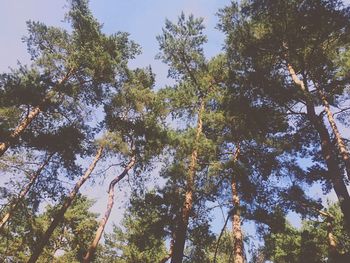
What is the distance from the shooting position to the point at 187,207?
13.3 meters

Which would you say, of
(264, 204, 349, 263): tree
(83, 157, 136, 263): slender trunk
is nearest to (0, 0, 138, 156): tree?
(83, 157, 136, 263): slender trunk

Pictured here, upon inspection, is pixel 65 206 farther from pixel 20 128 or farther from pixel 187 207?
pixel 187 207

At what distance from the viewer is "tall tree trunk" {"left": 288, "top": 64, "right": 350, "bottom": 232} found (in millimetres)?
10008

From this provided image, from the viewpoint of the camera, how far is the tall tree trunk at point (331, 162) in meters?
10.0

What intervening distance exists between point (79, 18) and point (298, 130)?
11101 mm

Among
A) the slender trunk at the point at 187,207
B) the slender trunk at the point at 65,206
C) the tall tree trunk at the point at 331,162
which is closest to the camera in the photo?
the tall tree trunk at the point at 331,162

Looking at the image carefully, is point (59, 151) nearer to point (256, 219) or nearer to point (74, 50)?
point (74, 50)

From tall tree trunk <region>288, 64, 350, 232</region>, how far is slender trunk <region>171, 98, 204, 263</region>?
4.75 meters

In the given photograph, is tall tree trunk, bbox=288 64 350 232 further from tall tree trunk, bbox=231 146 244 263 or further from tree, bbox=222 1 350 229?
tall tree trunk, bbox=231 146 244 263

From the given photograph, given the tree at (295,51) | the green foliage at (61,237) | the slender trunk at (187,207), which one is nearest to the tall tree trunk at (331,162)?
the tree at (295,51)

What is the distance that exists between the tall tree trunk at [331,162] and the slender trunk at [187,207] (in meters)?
4.75

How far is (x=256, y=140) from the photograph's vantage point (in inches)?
642

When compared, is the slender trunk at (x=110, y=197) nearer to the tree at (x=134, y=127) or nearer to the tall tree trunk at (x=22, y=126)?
the tree at (x=134, y=127)

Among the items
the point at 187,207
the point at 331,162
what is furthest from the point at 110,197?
the point at 331,162
